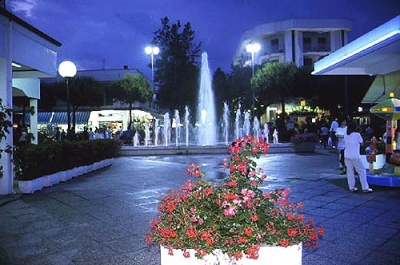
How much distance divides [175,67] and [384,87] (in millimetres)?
38477

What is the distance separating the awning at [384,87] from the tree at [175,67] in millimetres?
31806

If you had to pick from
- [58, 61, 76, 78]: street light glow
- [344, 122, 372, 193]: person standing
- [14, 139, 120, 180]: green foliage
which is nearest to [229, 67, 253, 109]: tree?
[14, 139, 120, 180]: green foliage

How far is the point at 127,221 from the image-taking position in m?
6.54

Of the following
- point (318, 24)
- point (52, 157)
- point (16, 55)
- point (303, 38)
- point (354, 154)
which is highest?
point (318, 24)

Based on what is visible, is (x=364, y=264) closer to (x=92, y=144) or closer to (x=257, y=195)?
(x=257, y=195)

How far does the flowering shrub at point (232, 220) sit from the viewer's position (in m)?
3.06

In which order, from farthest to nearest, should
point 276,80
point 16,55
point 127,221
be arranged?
point 276,80 → point 16,55 → point 127,221

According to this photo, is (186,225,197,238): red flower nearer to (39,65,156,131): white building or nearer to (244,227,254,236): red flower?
(244,227,254,236): red flower

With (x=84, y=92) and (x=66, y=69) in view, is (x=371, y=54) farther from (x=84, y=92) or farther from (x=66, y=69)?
(x=84, y=92)

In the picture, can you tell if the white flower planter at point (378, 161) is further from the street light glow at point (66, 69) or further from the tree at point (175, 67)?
the tree at point (175, 67)

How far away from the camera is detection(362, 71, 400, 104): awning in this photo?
1346cm

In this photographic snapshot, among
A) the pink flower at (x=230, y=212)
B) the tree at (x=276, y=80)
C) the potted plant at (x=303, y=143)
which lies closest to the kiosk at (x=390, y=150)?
the pink flower at (x=230, y=212)

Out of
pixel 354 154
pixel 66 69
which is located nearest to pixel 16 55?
pixel 66 69

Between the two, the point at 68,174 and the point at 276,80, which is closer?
the point at 68,174
